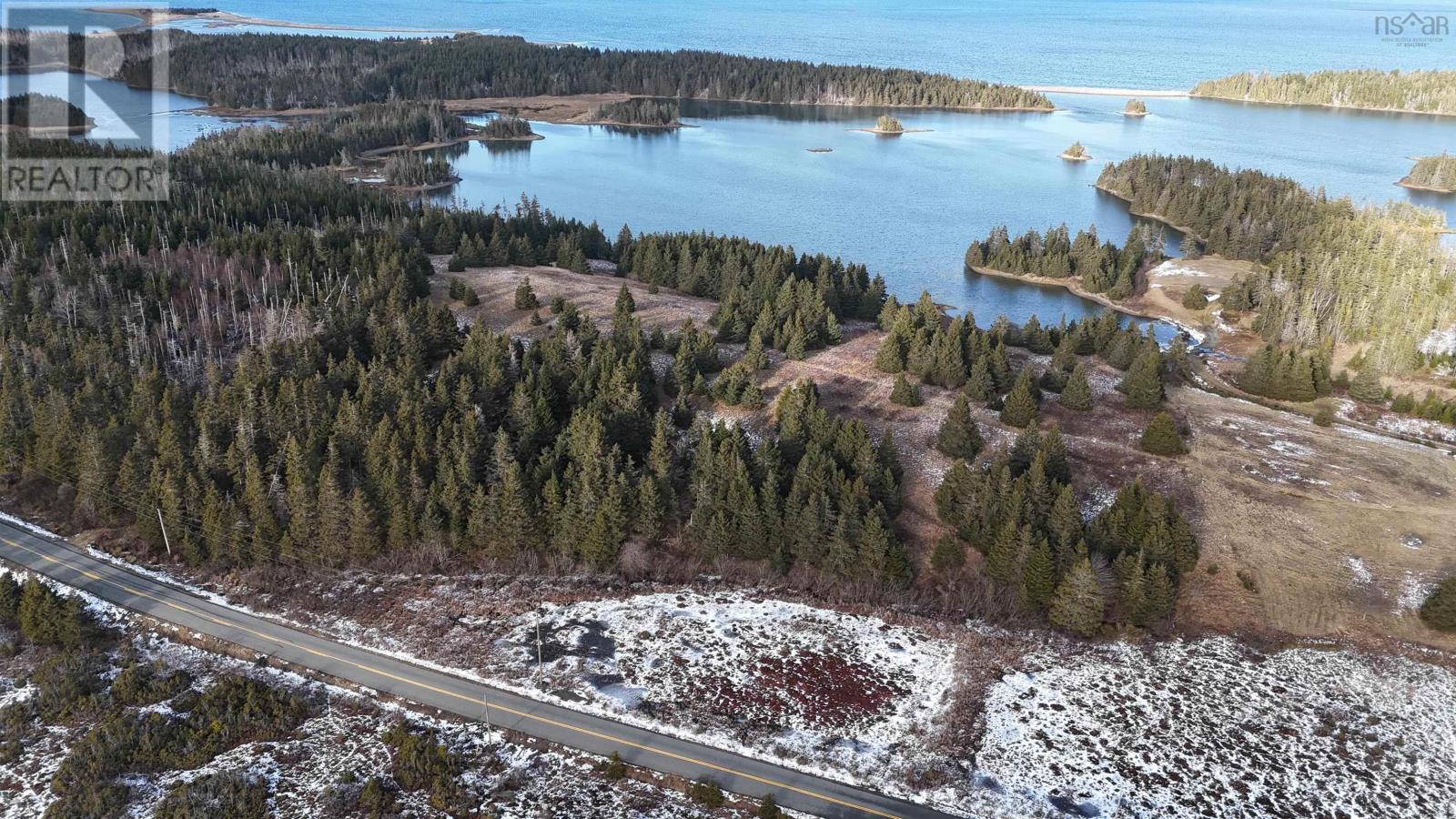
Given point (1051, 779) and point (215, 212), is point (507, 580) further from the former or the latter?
point (215, 212)

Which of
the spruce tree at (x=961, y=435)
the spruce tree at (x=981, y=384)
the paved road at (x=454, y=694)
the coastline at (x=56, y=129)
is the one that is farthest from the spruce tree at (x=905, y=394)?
the coastline at (x=56, y=129)

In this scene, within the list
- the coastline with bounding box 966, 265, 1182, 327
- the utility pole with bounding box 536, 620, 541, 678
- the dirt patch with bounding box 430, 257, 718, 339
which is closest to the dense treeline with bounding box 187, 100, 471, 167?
the dirt patch with bounding box 430, 257, 718, 339

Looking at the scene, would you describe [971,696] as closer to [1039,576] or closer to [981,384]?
[1039,576]

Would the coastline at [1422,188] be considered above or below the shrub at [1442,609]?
above

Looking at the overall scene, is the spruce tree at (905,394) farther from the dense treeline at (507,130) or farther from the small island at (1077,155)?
the dense treeline at (507,130)

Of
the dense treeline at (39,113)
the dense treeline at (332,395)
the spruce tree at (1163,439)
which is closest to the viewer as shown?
the dense treeline at (332,395)

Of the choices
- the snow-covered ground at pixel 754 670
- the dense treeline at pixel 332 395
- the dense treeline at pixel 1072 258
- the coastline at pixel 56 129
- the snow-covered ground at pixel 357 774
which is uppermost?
the coastline at pixel 56 129

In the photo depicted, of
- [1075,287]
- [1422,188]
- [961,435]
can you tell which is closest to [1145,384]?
[961,435]

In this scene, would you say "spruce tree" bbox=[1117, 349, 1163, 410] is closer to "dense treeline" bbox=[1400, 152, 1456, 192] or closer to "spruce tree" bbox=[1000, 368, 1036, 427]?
"spruce tree" bbox=[1000, 368, 1036, 427]
